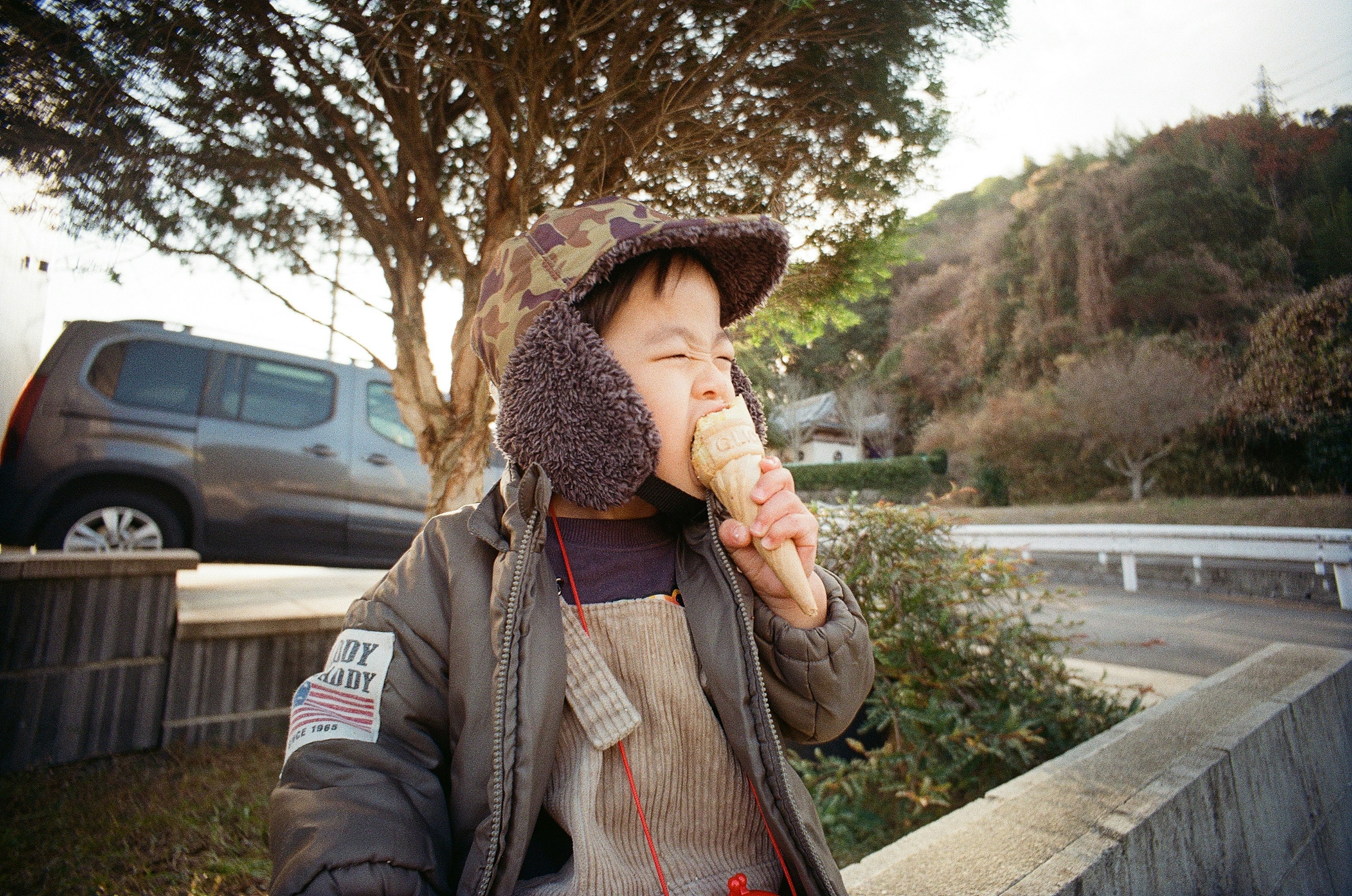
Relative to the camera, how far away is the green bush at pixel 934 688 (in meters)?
2.64

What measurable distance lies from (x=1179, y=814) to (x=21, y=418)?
6654mm

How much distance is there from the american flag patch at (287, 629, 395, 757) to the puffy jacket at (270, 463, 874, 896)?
12 mm

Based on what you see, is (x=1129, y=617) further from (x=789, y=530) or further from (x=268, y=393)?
(x=268, y=393)

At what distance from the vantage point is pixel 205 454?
16.5ft

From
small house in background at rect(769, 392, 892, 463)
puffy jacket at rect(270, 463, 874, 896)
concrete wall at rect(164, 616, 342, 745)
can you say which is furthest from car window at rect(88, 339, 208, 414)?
small house in background at rect(769, 392, 892, 463)

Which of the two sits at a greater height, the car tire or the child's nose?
the child's nose

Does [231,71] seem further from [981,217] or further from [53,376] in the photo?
→ [981,217]

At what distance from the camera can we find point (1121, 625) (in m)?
6.14

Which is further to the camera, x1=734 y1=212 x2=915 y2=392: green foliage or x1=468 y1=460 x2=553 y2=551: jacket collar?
x1=734 y1=212 x2=915 y2=392: green foliage

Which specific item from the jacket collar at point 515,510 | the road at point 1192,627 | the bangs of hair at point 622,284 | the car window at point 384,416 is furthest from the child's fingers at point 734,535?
the car window at point 384,416

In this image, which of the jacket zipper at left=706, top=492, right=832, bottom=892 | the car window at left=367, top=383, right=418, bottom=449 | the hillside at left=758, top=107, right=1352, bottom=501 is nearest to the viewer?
the jacket zipper at left=706, top=492, right=832, bottom=892

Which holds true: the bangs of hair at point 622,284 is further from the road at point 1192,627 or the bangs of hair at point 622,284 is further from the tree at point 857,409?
the tree at point 857,409

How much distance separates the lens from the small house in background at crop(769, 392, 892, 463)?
2705 cm

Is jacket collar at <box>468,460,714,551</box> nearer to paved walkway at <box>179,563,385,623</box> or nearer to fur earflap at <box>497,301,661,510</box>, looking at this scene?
fur earflap at <box>497,301,661,510</box>
